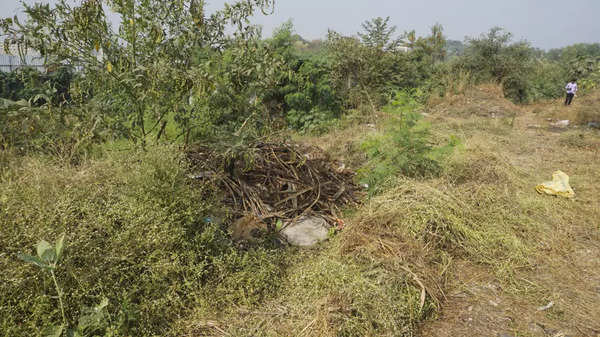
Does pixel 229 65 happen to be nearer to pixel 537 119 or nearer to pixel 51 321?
pixel 51 321

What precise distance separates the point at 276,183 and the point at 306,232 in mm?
676

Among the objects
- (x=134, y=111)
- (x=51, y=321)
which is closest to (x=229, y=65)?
(x=134, y=111)

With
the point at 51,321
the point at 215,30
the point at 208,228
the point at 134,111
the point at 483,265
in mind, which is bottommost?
the point at 483,265

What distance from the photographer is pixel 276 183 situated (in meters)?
3.64

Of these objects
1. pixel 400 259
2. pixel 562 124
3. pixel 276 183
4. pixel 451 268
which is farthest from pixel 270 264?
pixel 562 124

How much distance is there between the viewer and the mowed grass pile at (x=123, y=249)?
178cm

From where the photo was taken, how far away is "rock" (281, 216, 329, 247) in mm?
3150

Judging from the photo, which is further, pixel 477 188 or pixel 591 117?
pixel 591 117

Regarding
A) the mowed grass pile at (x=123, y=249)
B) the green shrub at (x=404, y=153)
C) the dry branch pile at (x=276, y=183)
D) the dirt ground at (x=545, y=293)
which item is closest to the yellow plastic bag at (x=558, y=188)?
the dirt ground at (x=545, y=293)

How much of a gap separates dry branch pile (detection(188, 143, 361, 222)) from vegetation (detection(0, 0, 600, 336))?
12 cm

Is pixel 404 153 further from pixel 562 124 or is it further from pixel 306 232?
pixel 562 124

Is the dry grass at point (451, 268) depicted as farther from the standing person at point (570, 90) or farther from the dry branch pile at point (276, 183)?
the standing person at point (570, 90)

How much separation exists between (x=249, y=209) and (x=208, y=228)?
878mm

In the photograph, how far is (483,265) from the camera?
2.87 m
